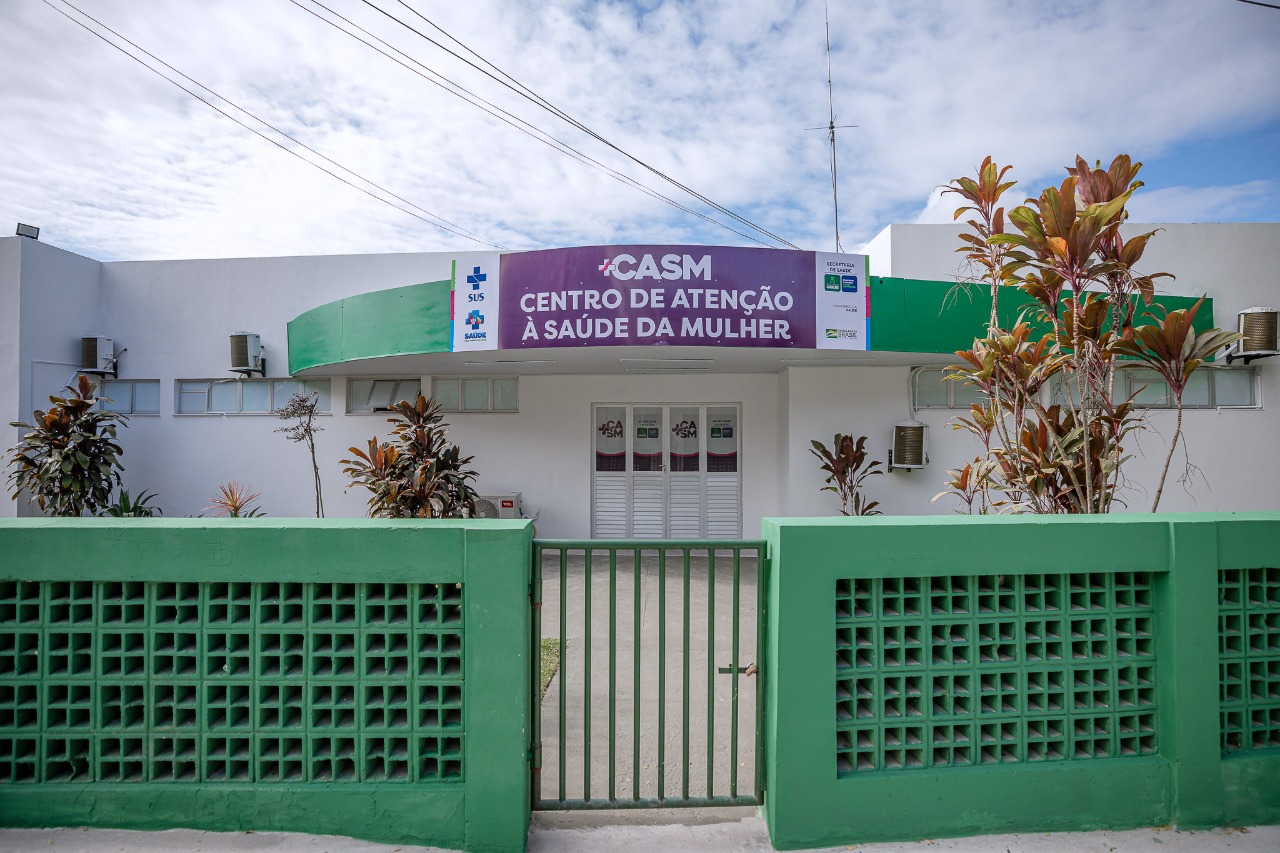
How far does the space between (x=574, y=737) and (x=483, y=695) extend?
139 centimetres

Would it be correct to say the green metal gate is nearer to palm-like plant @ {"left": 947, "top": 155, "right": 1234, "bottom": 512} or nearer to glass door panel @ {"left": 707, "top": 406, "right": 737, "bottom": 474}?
palm-like plant @ {"left": 947, "top": 155, "right": 1234, "bottom": 512}

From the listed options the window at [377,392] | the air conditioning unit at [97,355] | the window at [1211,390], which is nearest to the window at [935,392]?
the window at [1211,390]

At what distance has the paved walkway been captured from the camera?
107 inches

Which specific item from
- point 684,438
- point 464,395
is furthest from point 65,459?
point 684,438

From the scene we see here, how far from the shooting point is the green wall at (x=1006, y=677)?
2816mm

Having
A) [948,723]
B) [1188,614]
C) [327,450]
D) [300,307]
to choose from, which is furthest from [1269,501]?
[300,307]

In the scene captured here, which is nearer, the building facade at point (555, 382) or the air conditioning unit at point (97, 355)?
the building facade at point (555, 382)

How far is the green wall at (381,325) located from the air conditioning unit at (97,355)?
415cm

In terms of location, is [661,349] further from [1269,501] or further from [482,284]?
[1269,501]

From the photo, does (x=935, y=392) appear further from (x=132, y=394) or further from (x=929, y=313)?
(x=132, y=394)

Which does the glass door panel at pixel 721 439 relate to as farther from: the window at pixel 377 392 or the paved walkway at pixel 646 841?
the paved walkway at pixel 646 841

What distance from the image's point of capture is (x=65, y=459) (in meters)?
8.30

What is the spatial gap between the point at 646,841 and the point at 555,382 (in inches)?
296

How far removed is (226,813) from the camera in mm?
2803
